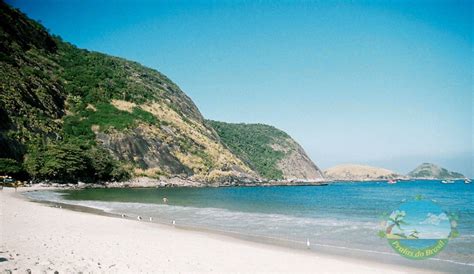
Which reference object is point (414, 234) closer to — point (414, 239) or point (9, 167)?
point (414, 239)

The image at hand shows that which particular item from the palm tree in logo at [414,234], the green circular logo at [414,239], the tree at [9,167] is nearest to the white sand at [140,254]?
the green circular logo at [414,239]

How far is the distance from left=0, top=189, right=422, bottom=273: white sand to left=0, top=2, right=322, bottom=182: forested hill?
62.6 metres

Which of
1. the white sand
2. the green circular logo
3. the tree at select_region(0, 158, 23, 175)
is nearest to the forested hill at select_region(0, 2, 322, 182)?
the tree at select_region(0, 158, 23, 175)

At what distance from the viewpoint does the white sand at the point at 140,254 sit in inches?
436

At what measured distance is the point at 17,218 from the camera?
2180 cm

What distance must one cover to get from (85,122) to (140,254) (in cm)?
10805

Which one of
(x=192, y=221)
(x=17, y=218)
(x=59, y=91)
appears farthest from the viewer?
(x=59, y=91)

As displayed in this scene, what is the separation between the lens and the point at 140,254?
44.9 feet

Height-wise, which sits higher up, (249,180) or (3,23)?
(3,23)

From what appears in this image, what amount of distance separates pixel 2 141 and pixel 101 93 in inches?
2369

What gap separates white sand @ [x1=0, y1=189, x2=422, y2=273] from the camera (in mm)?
11086

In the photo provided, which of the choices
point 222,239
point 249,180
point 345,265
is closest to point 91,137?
point 249,180

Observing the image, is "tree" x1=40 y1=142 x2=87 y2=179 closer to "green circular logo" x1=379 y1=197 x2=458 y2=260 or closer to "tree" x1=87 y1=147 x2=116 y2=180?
"tree" x1=87 y1=147 x2=116 y2=180

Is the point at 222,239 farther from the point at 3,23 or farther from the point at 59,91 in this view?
the point at 3,23
